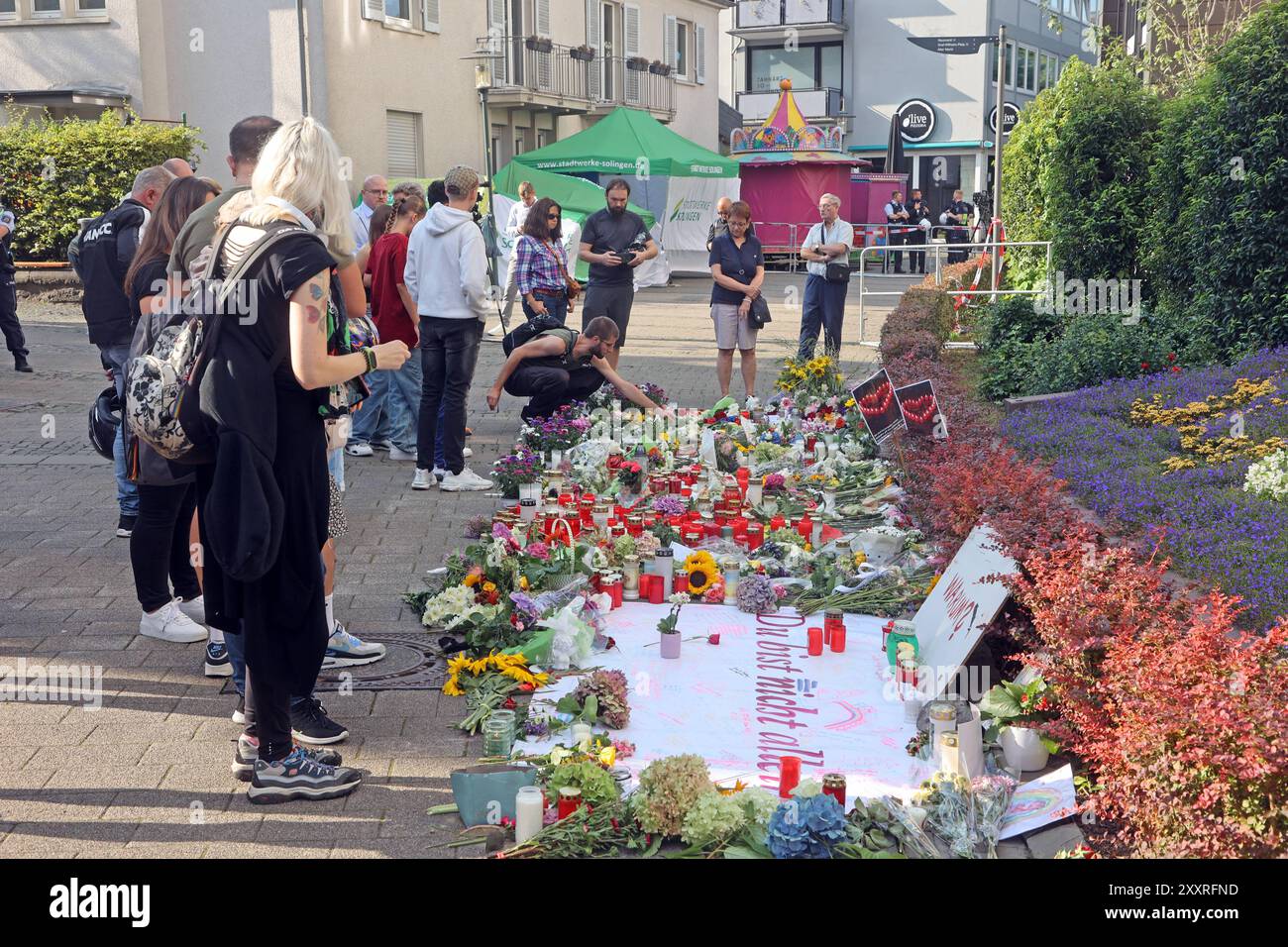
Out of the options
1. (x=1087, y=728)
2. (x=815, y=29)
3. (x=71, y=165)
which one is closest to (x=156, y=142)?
(x=71, y=165)

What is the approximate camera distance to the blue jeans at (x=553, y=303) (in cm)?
1066

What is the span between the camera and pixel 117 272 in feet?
24.0

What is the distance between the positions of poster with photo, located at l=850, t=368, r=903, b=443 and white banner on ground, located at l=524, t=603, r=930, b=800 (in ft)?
9.20

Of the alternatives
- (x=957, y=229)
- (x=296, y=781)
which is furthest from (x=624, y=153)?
(x=296, y=781)

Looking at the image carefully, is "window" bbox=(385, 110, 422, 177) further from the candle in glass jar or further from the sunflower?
the candle in glass jar

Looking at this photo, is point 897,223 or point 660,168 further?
point 897,223

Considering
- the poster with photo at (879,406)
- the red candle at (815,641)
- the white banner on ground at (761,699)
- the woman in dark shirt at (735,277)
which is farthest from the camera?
the woman in dark shirt at (735,277)

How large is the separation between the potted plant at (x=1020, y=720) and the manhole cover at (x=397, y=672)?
6.96 feet

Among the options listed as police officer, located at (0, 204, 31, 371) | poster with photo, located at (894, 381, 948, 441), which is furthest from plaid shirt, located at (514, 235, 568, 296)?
police officer, located at (0, 204, 31, 371)

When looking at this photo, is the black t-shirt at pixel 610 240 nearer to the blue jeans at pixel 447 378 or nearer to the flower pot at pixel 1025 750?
the blue jeans at pixel 447 378

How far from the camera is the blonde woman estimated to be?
395cm

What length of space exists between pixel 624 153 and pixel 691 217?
3984mm

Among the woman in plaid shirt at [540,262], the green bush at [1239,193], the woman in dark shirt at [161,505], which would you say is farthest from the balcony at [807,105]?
the woman in dark shirt at [161,505]

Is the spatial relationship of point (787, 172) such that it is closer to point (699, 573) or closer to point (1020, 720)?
point (699, 573)
